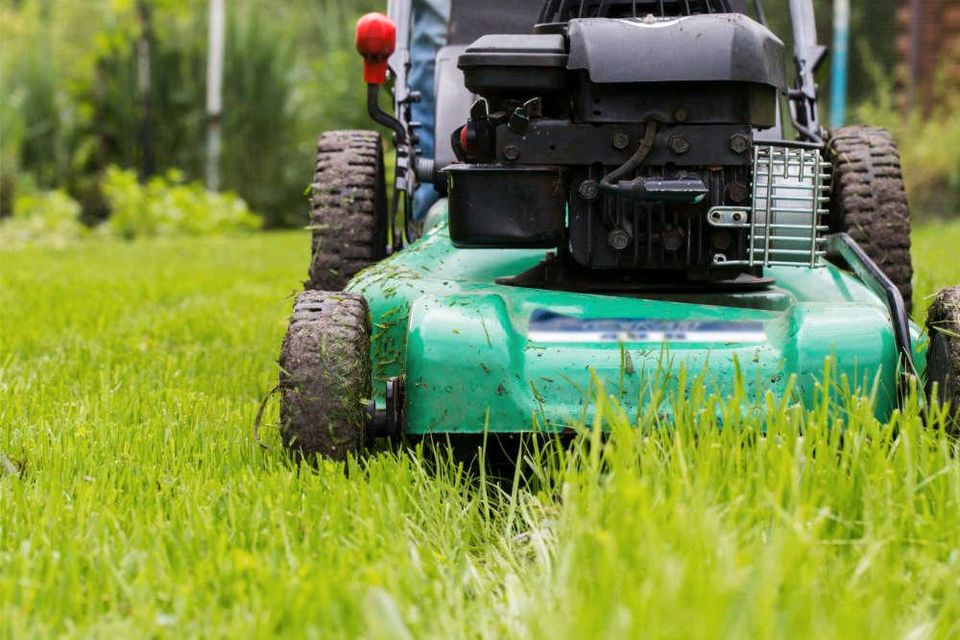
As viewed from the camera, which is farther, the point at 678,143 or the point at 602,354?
the point at 678,143

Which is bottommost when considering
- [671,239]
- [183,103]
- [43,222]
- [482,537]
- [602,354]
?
[482,537]

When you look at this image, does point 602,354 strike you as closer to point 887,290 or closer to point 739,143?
point 739,143

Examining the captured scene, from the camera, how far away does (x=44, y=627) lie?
1.41 meters

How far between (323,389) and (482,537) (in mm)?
384

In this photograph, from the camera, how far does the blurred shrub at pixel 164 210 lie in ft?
36.3

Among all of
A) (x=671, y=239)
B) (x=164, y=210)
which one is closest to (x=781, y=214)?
(x=671, y=239)

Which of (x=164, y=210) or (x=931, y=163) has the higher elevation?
(x=931, y=163)

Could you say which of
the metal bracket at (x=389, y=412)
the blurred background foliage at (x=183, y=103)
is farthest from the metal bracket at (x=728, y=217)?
the blurred background foliage at (x=183, y=103)

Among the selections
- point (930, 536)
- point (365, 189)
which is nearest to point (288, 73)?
point (365, 189)

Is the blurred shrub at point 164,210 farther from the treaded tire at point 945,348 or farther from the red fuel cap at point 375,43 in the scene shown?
the treaded tire at point 945,348

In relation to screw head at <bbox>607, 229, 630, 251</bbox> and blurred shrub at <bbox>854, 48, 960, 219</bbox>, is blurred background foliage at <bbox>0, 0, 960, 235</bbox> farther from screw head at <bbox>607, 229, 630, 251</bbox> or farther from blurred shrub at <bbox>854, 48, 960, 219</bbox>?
screw head at <bbox>607, 229, 630, 251</bbox>

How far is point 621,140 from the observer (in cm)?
231

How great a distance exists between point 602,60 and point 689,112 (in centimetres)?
18

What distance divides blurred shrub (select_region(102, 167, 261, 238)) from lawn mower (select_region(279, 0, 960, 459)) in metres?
8.85
